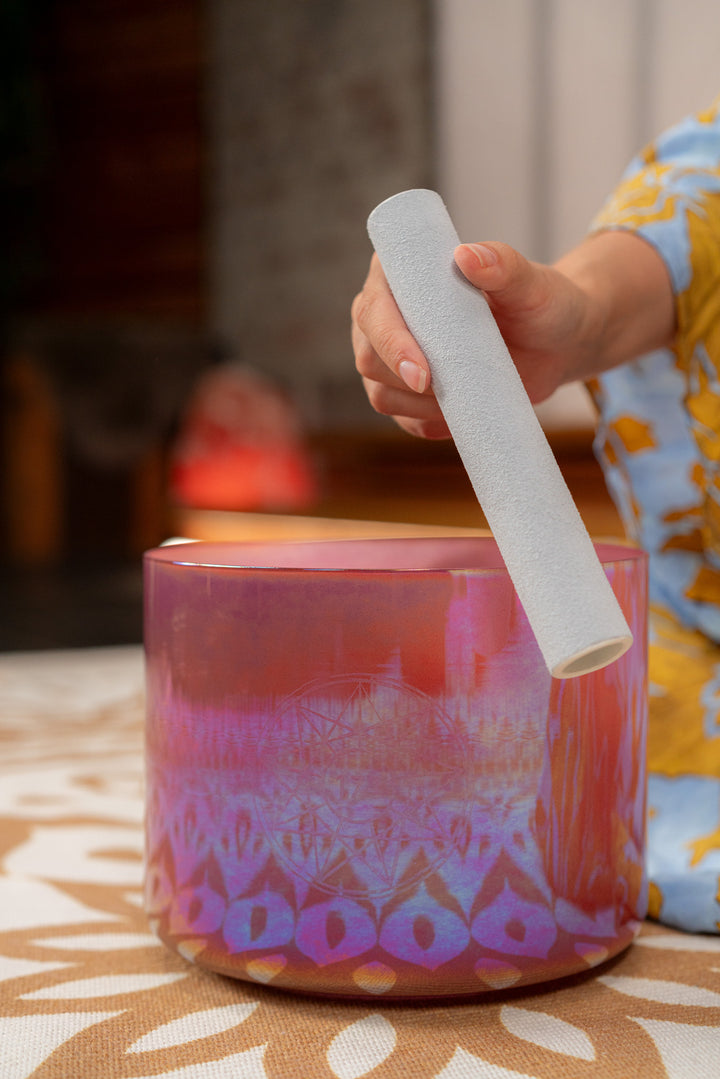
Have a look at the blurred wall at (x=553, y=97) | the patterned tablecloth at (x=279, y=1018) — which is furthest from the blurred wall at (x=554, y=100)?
the patterned tablecloth at (x=279, y=1018)

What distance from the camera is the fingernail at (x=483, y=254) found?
1.25 feet

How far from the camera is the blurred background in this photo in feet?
7.83

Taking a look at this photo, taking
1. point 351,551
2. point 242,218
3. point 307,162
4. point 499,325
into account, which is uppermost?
point 307,162

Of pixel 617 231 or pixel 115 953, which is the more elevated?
pixel 617 231

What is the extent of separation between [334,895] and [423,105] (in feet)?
9.02

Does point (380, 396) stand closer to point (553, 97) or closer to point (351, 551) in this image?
point (351, 551)

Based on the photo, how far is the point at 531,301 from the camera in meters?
0.45

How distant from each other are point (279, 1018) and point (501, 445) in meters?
0.23

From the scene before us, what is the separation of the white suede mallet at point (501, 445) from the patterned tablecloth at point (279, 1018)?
0.47 feet

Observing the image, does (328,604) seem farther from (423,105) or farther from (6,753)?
(423,105)

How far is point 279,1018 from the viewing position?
1.28ft

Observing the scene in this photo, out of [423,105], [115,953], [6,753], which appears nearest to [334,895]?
[115,953]

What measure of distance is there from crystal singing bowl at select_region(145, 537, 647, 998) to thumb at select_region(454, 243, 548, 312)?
0.36 ft

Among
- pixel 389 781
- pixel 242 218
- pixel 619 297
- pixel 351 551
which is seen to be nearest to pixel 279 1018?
pixel 389 781
